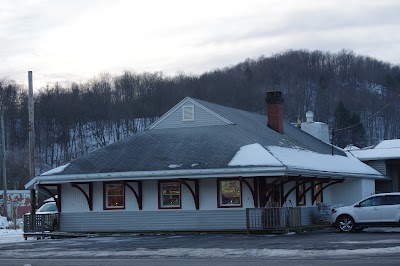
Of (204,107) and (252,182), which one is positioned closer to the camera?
(252,182)

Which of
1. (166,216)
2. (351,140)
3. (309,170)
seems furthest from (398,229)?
(351,140)

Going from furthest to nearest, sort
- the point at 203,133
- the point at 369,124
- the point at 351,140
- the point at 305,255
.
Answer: the point at 369,124 → the point at 351,140 → the point at 203,133 → the point at 305,255

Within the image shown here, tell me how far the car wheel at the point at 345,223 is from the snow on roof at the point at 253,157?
3493mm

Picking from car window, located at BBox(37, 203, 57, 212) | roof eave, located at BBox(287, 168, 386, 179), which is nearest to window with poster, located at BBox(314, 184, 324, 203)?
roof eave, located at BBox(287, 168, 386, 179)

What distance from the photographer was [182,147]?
112 ft

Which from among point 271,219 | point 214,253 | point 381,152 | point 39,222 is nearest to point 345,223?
point 271,219

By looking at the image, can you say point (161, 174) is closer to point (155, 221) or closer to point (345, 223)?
point (155, 221)

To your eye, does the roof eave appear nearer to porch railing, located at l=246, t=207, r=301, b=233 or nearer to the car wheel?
porch railing, located at l=246, t=207, r=301, b=233

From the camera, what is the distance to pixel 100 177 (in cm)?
3266

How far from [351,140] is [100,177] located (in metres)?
85.8

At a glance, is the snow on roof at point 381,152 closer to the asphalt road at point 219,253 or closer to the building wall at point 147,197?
the building wall at point 147,197

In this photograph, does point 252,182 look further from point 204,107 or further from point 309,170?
point 204,107

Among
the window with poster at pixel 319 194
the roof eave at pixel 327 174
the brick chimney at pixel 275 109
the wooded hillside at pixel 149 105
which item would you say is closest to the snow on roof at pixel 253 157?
the roof eave at pixel 327 174

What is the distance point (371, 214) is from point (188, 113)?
11.7 metres
